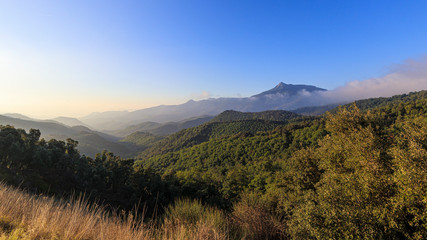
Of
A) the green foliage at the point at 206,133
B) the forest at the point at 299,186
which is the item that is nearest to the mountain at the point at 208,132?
the green foliage at the point at 206,133

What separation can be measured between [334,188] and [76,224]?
11122 mm

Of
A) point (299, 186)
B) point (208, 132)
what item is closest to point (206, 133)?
point (208, 132)

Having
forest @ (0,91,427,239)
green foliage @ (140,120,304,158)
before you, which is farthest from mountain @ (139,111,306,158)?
forest @ (0,91,427,239)

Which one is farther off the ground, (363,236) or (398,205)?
(398,205)

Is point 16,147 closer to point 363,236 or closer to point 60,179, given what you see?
point 60,179

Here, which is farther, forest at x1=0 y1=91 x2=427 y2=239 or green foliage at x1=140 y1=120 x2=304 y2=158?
green foliage at x1=140 y1=120 x2=304 y2=158

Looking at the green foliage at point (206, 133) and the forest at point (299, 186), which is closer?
the forest at point (299, 186)

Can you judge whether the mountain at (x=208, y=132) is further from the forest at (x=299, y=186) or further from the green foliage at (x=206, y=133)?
the forest at (x=299, y=186)

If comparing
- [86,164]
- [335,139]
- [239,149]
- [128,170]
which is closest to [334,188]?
[335,139]

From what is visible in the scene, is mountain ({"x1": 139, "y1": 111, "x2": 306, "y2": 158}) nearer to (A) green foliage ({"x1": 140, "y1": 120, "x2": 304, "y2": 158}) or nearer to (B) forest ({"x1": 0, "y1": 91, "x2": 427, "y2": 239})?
(A) green foliage ({"x1": 140, "y1": 120, "x2": 304, "y2": 158})

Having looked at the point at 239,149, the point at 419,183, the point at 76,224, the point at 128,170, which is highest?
the point at 76,224

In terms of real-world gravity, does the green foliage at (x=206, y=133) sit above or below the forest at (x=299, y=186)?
below

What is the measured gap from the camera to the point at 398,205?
24.0 ft

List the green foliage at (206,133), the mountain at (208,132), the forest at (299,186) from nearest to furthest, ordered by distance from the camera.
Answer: the forest at (299,186) → the green foliage at (206,133) → the mountain at (208,132)
